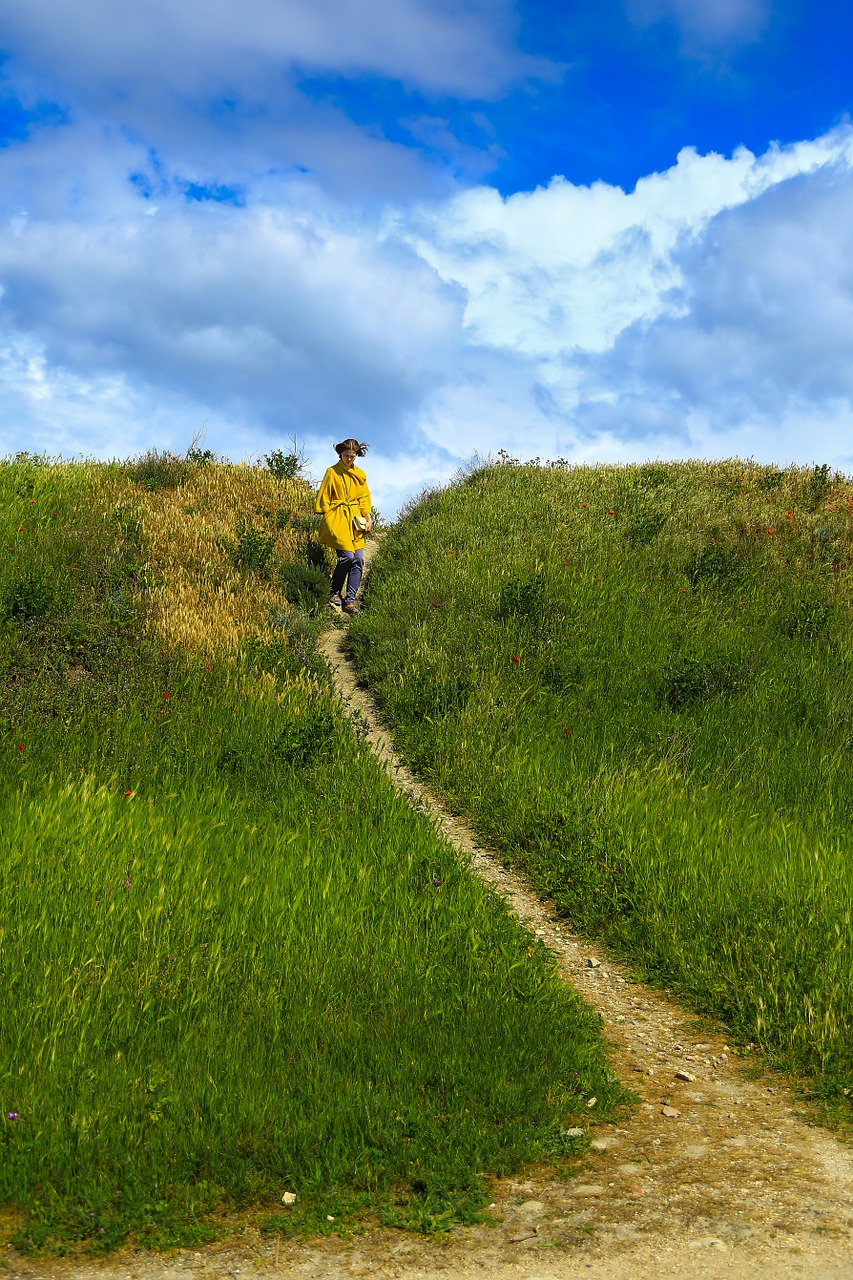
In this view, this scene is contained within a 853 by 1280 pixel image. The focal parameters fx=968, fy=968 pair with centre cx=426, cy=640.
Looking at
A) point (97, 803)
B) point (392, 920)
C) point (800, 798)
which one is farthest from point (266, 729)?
point (800, 798)

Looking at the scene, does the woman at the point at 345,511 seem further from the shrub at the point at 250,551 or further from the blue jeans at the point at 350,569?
the shrub at the point at 250,551

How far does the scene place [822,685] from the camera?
1230 centimetres

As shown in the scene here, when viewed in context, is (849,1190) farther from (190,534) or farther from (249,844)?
(190,534)

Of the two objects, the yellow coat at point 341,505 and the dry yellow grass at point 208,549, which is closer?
the dry yellow grass at point 208,549

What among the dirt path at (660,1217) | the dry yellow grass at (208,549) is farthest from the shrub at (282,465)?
the dirt path at (660,1217)

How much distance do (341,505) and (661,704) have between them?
6.51 meters


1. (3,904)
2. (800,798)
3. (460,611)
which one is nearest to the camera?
(3,904)

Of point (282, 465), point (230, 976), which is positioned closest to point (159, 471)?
point (282, 465)

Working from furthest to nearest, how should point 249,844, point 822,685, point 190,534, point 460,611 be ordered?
point 190,534 → point 460,611 → point 822,685 → point 249,844

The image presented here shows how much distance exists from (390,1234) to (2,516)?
489 inches

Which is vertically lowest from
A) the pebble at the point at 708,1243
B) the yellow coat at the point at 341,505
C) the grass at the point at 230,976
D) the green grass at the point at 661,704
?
the pebble at the point at 708,1243

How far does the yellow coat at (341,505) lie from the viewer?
1564 centimetres

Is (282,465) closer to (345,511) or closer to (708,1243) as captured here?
(345,511)

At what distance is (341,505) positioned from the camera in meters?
15.7
